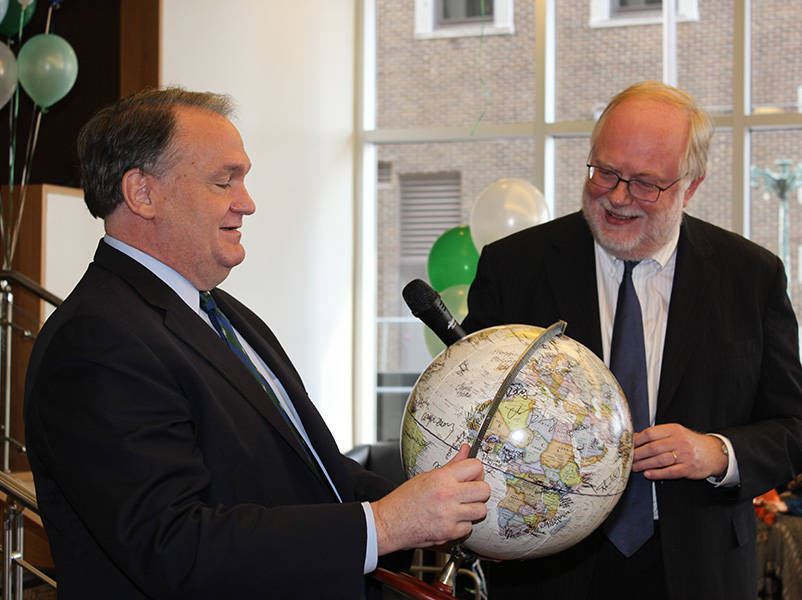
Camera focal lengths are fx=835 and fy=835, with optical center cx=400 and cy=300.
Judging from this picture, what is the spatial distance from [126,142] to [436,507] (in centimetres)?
87

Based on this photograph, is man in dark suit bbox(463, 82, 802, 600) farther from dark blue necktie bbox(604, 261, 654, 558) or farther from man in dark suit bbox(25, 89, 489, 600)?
man in dark suit bbox(25, 89, 489, 600)

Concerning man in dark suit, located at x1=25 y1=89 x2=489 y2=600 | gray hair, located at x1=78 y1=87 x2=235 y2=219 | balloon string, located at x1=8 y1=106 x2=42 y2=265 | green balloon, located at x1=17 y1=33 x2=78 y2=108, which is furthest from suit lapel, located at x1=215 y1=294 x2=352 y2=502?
green balloon, located at x1=17 y1=33 x2=78 y2=108

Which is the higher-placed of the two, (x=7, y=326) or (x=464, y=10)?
(x=464, y=10)

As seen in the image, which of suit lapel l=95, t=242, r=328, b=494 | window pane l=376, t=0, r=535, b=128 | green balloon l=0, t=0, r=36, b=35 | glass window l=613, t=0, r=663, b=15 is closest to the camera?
suit lapel l=95, t=242, r=328, b=494

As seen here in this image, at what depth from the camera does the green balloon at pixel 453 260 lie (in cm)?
516

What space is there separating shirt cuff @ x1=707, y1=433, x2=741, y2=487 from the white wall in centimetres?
345

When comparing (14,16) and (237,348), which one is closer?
(237,348)

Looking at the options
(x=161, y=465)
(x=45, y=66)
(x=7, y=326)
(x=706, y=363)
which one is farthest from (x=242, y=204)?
(x=45, y=66)

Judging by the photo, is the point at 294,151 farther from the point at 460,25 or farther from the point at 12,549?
the point at 12,549

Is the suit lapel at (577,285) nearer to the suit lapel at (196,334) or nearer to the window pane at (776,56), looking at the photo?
the suit lapel at (196,334)

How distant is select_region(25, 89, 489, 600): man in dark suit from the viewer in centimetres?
127

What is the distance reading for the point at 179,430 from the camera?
135 cm

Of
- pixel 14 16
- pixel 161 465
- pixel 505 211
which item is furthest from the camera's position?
pixel 505 211

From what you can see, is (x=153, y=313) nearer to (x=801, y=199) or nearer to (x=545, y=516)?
(x=545, y=516)
